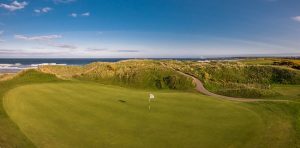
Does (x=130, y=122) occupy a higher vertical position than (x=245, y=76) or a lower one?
higher

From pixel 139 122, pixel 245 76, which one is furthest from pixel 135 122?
pixel 245 76

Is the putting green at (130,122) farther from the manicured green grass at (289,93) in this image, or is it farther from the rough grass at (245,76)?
the rough grass at (245,76)

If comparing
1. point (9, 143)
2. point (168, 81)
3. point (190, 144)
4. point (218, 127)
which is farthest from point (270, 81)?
point (9, 143)

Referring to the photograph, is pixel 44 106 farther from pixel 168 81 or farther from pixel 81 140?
pixel 168 81

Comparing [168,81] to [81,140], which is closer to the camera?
[81,140]

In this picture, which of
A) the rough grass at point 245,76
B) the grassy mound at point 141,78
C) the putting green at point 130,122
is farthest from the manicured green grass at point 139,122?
the rough grass at point 245,76

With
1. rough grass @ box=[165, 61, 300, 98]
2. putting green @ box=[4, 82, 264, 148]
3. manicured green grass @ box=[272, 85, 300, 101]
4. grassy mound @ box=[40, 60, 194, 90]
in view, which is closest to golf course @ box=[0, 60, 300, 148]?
putting green @ box=[4, 82, 264, 148]

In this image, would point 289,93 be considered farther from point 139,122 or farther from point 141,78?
point 139,122

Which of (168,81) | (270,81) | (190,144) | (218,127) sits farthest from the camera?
(270,81)
